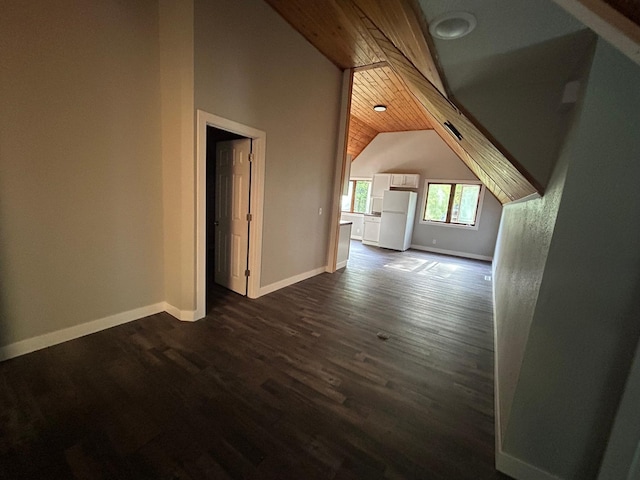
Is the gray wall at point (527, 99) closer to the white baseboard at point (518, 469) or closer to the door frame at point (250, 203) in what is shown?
the white baseboard at point (518, 469)

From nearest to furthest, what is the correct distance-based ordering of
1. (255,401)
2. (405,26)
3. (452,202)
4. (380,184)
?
(405,26) < (255,401) < (452,202) < (380,184)

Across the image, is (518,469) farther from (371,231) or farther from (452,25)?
(371,231)

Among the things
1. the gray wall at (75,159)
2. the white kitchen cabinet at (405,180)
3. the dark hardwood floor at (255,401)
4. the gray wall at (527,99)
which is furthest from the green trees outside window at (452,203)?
the gray wall at (75,159)

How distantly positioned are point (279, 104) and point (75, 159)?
2.04m

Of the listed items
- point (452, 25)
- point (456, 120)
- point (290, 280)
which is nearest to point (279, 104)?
point (456, 120)

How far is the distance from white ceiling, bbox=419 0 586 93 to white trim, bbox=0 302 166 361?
10.1 ft

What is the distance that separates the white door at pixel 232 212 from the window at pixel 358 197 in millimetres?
5445

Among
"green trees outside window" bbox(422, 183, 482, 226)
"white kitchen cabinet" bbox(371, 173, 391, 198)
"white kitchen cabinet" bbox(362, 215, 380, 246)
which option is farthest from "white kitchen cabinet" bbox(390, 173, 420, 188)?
"white kitchen cabinet" bbox(362, 215, 380, 246)

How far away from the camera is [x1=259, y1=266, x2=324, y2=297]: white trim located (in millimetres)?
3422

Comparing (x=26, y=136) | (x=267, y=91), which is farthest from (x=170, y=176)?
(x=267, y=91)

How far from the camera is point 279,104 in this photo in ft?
10.1

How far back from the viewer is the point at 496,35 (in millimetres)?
1029

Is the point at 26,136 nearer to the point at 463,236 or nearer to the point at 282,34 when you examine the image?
the point at 282,34

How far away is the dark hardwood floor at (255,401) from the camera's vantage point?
1.28 metres
